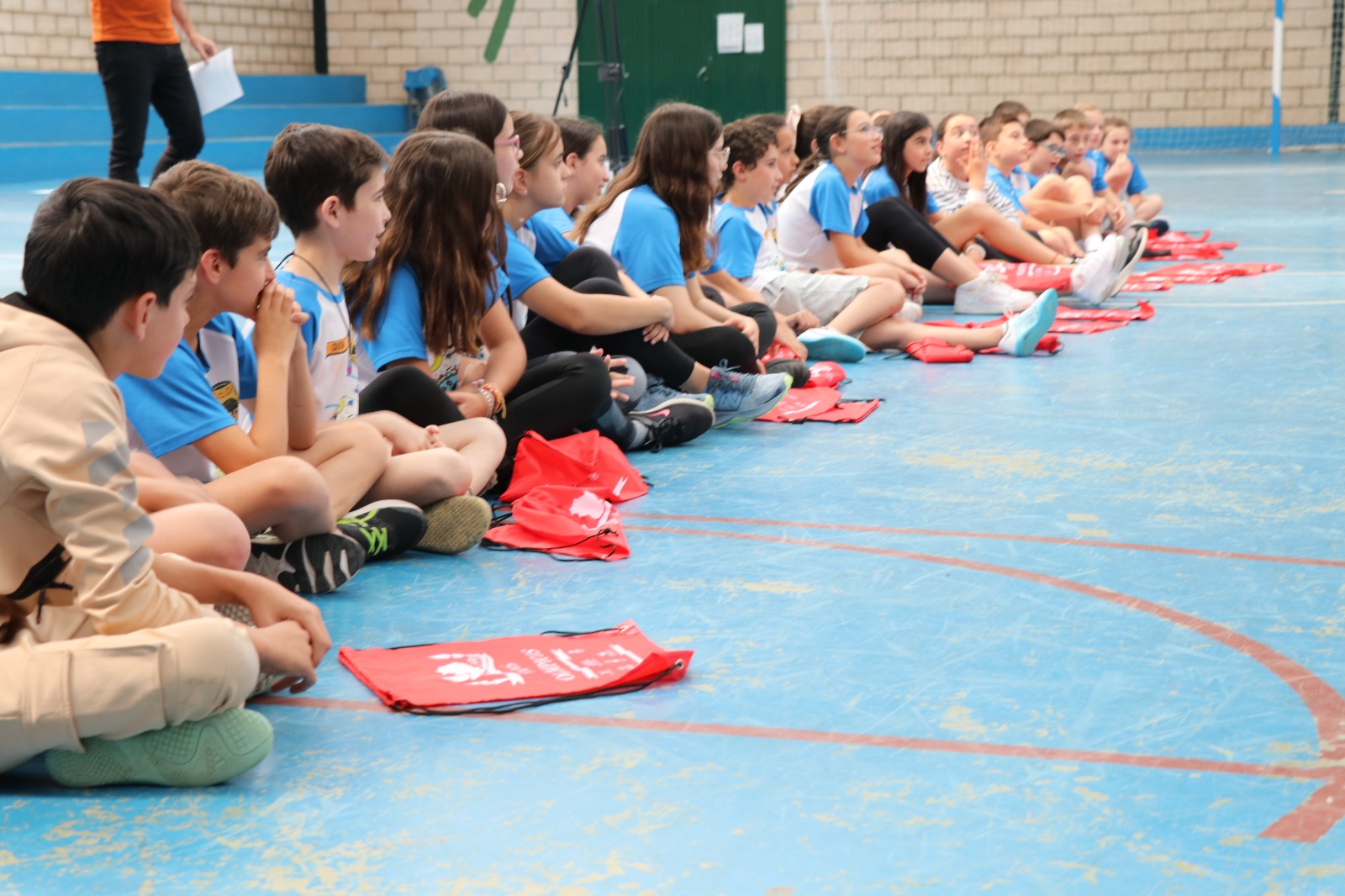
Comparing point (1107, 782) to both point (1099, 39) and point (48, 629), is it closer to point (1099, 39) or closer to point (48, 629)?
point (48, 629)

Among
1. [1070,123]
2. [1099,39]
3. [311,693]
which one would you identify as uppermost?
[1099,39]

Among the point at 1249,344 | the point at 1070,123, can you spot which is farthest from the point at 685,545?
the point at 1070,123

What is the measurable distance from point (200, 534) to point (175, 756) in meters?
0.33

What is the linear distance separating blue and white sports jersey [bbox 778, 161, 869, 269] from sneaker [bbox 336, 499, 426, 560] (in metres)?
2.83

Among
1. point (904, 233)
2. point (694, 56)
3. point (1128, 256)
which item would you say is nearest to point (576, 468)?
point (904, 233)

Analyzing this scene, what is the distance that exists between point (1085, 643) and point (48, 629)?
1300 millimetres

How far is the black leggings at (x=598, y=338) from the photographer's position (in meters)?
3.18

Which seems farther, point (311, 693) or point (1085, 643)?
point (1085, 643)

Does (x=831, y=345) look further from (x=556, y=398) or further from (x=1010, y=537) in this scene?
(x=1010, y=537)

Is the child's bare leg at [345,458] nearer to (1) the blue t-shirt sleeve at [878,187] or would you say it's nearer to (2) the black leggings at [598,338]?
(2) the black leggings at [598,338]

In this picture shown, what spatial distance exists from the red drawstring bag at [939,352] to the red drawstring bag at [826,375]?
1.52 ft

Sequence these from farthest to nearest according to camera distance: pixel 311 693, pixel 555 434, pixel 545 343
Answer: pixel 545 343
pixel 555 434
pixel 311 693

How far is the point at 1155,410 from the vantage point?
3480 millimetres

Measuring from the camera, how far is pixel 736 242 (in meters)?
4.32
